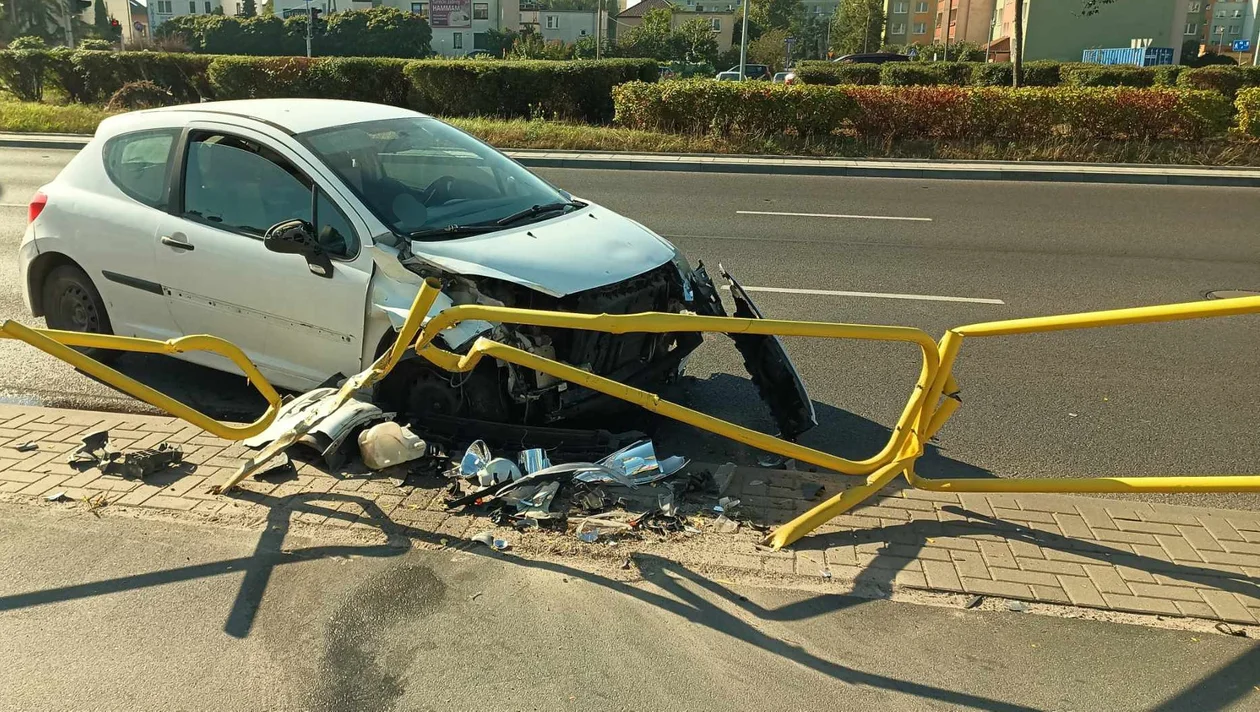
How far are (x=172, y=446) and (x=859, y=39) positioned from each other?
92530 mm

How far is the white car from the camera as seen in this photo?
4777 mm

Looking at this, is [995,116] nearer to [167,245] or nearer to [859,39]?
[167,245]

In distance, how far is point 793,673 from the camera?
3.21m

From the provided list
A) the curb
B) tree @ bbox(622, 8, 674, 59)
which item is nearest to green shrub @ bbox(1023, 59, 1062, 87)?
the curb

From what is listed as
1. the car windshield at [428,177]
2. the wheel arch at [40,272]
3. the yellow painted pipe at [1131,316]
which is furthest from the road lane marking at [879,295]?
the wheel arch at [40,272]

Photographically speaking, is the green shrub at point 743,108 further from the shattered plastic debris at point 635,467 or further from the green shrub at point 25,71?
the green shrub at point 25,71

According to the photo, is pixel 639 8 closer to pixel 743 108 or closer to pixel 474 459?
pixel 743 108

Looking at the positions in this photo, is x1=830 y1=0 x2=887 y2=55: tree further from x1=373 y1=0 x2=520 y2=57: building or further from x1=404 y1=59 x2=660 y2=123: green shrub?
x1=404 y1=59 x2=660 y2=123: green shrub

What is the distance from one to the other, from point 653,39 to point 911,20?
4074 cm

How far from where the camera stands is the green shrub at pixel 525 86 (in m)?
21.4

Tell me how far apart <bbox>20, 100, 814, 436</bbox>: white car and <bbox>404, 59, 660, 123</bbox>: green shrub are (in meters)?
15.9

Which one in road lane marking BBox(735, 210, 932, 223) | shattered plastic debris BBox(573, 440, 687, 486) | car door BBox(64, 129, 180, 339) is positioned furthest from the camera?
road lane marking BBox(735, 210, 932, 223)

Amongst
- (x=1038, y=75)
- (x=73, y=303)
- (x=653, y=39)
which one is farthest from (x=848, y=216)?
(x=653, y=39)

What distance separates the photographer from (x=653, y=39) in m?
79.6
